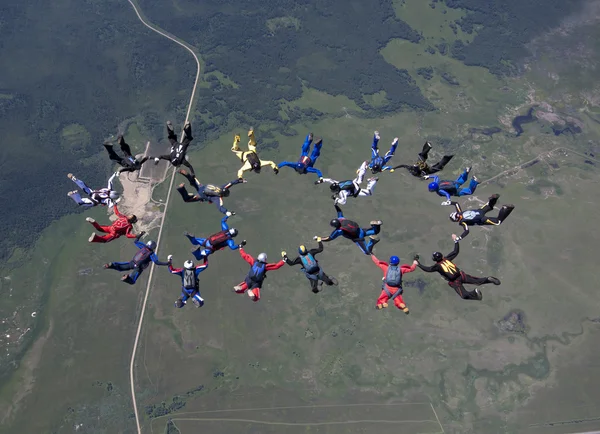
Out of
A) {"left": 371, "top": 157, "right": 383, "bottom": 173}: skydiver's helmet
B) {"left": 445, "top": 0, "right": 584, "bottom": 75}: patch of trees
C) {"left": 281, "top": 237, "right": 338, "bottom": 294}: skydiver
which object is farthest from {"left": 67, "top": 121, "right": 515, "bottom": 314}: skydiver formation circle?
{"left": 445, "top": 0, "right": 584, "bottom": 75}: patch of trees

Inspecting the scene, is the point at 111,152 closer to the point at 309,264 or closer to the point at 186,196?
the point at 186,196

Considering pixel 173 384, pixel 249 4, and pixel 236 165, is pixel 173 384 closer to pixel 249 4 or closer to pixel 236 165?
pixel 236 165

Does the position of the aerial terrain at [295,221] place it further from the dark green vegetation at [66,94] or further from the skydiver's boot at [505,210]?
the skydiver's boot at [505,210]

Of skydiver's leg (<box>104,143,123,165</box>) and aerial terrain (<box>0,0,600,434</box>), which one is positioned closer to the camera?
skydiver's leg (<box>104,143,123,165</box>)

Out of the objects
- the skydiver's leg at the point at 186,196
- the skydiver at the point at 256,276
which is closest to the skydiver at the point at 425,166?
the skydiver at the point at 256,276

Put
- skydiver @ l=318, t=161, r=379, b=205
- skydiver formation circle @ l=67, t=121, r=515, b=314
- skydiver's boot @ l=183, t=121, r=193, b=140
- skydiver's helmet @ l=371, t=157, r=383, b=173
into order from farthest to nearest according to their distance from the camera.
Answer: skydiver's helmet @ l=371, t=157, r=383, b=173 → skydiver's boot @ l=183, t=121, r=193, b=140 → skydiver @ l=318, t=161, r=379, b=205 → skydiver formation circle @ l=67, t=121, r=515, b=314

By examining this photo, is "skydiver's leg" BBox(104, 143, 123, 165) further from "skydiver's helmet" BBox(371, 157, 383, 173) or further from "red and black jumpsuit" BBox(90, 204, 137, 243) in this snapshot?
"skydiver's helmet" BBox(371, 157, 383, 173)

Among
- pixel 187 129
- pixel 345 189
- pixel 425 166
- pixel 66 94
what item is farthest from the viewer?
pixel 66 94

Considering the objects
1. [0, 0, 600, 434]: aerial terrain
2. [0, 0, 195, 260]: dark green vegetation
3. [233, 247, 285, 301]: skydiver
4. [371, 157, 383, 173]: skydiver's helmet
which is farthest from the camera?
[0, 0, 195, 260]: dark green vegetation

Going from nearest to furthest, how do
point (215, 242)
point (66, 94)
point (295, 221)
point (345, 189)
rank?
point (215, 242), point (345, 189), point (295, 221), point (66, 94)

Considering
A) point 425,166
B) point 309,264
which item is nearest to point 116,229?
point 309,264
